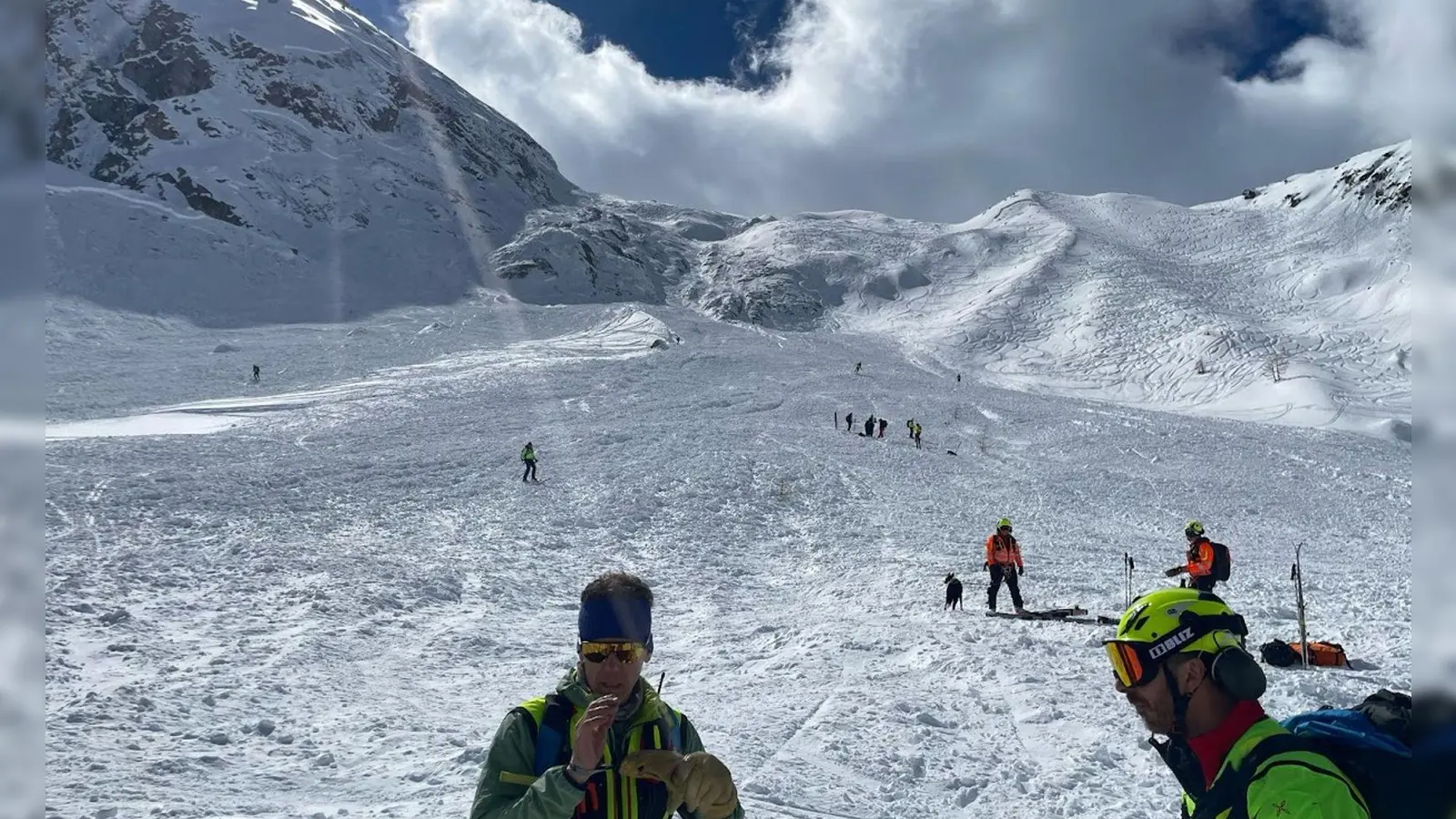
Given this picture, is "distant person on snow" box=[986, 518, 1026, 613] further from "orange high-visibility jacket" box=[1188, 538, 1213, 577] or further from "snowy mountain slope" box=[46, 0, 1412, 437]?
"snowy mountain slope" box=[46, 0, 1412, 437]

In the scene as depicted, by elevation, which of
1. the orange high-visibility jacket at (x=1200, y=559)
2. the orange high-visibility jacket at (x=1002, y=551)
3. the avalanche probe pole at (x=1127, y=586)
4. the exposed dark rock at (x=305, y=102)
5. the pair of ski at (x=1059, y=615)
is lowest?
the pair of ski at (x=1059, y=615)

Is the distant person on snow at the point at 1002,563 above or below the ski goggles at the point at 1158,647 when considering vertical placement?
below

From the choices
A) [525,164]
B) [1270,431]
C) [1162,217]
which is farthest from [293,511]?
[525,164]

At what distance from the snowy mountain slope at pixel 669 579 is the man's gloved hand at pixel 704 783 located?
4906 millimetres

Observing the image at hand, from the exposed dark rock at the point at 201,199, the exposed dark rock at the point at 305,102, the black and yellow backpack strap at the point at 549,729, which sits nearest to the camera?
the black and yellow backpack strap at the point at 549,729

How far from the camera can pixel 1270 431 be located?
47.1 meters

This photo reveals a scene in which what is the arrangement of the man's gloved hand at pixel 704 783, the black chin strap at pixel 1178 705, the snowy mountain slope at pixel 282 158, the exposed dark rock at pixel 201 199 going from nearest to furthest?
the man's gloved hand at pixel 704 783, the black chin strap at pixel 1178 705, the snowy mountain slope at pixel 282 158, the exposed dark rock at pixel 201 199

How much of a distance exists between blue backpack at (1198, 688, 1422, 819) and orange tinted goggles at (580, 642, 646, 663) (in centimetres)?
215

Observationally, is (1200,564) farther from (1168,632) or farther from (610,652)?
(610,652)

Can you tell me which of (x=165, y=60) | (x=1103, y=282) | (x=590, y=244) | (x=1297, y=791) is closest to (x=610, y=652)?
(x=1297, y=791)

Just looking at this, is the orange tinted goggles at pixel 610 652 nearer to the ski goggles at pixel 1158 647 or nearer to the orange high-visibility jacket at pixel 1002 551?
the ski goggles at pixel 1158 647

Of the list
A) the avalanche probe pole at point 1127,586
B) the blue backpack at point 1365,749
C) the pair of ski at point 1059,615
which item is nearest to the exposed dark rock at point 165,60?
the avalanche probe pole at point 1127,586

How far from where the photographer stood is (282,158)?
131875mm

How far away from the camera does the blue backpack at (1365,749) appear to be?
2514 mm
